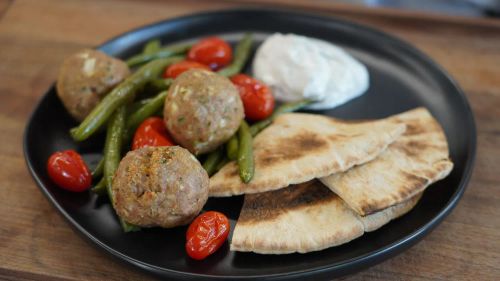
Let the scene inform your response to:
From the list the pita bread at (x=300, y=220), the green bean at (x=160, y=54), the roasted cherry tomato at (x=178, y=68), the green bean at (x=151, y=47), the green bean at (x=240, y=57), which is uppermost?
the roasted cherry tomato at (x=178, y=68)

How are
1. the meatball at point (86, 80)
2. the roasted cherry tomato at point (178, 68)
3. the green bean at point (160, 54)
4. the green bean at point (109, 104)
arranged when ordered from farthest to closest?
the green bean at point (160, 54), the roasted cherry tomato at point (178, 68), the meatball at point (86, 80), the green bean at point (109, 104)

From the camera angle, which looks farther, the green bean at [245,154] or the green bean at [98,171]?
the green bean at [98,171]

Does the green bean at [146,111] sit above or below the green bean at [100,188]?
above

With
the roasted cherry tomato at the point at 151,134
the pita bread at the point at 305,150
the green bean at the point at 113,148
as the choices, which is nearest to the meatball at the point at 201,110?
the roasted cherry tomato at the point at 151,134

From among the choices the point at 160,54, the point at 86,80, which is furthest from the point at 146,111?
the point at 160,54

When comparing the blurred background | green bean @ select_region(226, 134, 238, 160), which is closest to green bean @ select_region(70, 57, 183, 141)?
green bean @ select_region(226, 134, 238, 160)

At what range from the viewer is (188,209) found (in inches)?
122

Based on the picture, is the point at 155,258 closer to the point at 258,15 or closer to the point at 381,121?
the point at 381,121

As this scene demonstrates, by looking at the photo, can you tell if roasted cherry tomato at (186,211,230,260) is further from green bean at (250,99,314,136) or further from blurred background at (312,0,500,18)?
blurred background at (312,0,500,18)

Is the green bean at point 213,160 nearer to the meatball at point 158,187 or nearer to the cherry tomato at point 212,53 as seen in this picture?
the meatball at point 158,187

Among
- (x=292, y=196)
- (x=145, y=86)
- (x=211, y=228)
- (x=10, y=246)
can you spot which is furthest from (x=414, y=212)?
(x=10, y=246)

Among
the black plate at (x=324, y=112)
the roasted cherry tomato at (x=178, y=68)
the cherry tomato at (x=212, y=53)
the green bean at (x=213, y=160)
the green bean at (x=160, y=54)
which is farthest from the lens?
the cherry tomato at (x=212, y=53)

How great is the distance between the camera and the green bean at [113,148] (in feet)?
11.1

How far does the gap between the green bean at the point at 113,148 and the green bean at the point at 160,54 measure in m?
0.68
